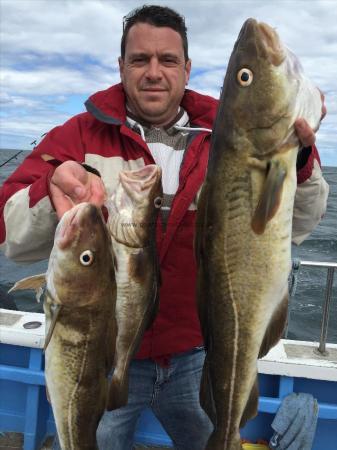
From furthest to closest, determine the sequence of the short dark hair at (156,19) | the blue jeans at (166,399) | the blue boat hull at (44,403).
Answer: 1. the blue boat hull at (44,403)
2. the blue jeans at (166,399)
3. the short dark hair at (156,19)

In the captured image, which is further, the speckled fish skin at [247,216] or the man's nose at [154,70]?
the man's nose at [154,70]

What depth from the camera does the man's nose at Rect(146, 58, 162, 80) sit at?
289 centimetres

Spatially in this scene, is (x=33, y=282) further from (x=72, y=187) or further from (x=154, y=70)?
(x=154, y=70)

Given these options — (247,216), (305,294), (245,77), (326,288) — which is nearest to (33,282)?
(247,216)

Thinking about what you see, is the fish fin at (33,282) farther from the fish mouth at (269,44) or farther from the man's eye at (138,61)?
the fish mouth at (269,44)

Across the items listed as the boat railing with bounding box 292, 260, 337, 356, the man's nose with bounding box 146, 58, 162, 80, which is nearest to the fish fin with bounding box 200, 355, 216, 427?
the man's nose with bounding box 146, 58, 162, 80

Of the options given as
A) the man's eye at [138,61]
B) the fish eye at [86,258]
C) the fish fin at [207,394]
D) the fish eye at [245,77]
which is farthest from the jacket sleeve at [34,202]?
the fish fin at [207,394]

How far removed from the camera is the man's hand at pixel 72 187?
2281mm

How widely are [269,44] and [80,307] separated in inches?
59.6

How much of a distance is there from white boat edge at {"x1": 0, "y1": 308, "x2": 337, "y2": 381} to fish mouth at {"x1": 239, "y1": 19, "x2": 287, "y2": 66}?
9.44ft

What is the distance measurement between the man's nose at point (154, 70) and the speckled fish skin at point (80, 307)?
1.03 m

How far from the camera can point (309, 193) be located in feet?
8.50

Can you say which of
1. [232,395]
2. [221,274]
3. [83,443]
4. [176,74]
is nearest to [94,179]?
[221,274]

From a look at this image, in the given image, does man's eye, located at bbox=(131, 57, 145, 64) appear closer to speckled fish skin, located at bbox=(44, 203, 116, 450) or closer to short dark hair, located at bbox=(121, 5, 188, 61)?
short dark hair, located at bbox=(121, 5, 188, 61)
